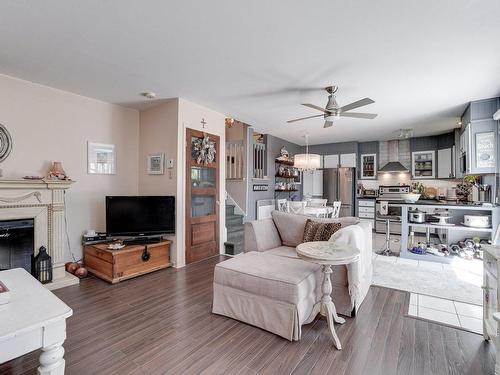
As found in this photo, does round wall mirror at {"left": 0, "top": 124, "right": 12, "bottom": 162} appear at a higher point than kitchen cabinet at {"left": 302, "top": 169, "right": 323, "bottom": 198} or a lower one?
higher

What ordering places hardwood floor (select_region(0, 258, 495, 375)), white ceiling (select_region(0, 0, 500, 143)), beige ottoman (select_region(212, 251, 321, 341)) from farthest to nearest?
beige ottoman (select_region(212, 251, 321, 341)) → white ceiling (select_region(0, 0, 500, 143)) → hardwood floor (select_region(0, 258, 495, 375))

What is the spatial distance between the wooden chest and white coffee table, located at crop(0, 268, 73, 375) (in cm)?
184

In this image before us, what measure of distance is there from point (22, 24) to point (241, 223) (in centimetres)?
471

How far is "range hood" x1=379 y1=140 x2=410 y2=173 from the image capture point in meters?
7.20

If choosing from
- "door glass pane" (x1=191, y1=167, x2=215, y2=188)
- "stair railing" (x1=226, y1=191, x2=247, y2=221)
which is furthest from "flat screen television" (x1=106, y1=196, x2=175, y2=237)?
"stair railing" (x1=226, y1=191, x2=247, y2=221)

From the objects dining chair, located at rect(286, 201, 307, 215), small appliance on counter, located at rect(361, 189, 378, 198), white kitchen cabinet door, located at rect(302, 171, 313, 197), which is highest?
white kitchen cabinet door, located at rect(302, 171, 313, 197)

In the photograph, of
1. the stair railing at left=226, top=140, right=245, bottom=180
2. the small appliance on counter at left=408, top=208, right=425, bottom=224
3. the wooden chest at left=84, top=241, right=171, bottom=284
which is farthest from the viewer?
the stair railing at left=226, top=140, right=245, bottom=180

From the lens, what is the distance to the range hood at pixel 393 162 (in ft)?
23.6

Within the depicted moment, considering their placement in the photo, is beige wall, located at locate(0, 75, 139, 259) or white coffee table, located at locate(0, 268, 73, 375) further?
beige wall, located at locate(0, 75, 139, 259)

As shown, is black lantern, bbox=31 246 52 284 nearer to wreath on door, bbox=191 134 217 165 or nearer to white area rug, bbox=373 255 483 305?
wreath on door, bbox=191 134 217 165

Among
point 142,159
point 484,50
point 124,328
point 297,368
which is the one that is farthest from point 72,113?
point 484,50

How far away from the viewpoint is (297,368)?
182 cm

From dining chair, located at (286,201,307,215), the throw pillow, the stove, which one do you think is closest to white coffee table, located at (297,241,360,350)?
the throw pillow

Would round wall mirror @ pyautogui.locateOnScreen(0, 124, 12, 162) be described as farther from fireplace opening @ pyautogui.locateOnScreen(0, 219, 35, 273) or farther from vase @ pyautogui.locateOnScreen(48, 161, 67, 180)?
fireplace opening @ pyautogui.locateOnScreen(0, 219, 35, 273)
